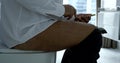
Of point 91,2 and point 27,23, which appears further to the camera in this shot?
point 91,2

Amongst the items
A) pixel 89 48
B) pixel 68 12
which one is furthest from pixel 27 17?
pixel 89 48

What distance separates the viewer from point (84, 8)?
141 inches

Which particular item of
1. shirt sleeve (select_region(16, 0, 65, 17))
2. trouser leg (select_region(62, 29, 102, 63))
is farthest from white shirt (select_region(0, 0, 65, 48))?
trouser leg (select_region(62, 29, 102, 63))

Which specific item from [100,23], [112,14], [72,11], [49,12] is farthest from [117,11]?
[49,12]

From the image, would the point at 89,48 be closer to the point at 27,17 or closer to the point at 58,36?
the point at 58,36

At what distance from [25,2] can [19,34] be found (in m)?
0.17

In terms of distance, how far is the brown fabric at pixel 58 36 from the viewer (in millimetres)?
995

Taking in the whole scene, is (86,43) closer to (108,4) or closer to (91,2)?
(108,4)

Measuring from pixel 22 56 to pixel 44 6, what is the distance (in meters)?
0.28

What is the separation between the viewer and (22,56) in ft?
3.27

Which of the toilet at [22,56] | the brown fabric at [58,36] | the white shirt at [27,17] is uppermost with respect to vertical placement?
the white shirt at [27,17]

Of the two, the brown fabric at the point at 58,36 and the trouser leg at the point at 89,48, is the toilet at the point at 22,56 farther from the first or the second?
the trouser leg at the point at 89,48

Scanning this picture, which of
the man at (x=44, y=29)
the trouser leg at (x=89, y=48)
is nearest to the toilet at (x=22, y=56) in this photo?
the man at (x=44, y=29)

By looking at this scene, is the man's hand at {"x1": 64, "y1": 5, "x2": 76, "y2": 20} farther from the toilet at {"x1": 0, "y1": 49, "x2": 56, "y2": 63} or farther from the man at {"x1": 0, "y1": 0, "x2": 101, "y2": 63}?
the toilet at {"x1": 0, "y1": 49, "x2": 56, "y2": 63}
